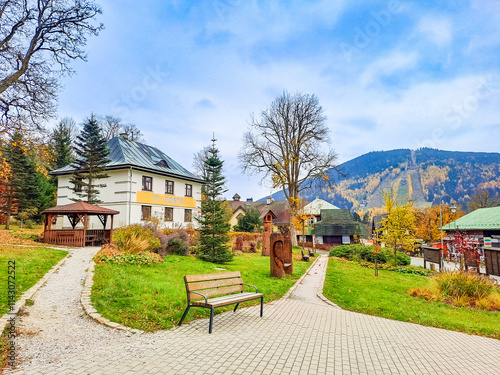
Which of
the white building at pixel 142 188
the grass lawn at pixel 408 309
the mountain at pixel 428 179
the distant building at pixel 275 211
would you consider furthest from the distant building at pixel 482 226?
the mountain at pixel 428 179

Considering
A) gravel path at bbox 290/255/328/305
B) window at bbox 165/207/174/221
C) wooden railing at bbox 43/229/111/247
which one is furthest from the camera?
window at bbox 165/207/174/221

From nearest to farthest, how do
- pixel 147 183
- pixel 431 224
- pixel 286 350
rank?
1. pixel 286 350
2. pixel 147 183
3. pixel 431 224

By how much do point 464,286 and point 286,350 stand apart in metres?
8.29

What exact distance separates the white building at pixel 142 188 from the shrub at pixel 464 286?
19511mm

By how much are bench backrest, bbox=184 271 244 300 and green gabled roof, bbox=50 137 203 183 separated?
2058 cm

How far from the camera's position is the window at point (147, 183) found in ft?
87.9

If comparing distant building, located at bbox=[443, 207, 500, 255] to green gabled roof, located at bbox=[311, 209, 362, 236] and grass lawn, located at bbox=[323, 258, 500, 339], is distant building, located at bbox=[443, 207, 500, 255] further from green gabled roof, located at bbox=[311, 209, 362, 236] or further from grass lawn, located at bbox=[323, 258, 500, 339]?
grass lawn, located at bbox=[323, 258, 500, 339]

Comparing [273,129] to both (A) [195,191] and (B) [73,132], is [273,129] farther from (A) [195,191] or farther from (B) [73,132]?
(B) [73,132]

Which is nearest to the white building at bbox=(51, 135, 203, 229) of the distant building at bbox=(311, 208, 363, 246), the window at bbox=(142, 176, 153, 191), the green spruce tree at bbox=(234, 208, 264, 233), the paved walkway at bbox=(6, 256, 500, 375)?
the window at bbox=(142, 176, 153, 191)

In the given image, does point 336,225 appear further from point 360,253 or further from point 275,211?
point 360,253

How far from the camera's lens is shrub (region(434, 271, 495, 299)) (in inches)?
386

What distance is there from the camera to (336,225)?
4488cm

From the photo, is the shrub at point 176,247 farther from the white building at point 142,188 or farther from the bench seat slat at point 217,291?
the bench seat slat at point 217,291

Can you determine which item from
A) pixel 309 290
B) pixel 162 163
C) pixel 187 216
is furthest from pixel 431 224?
pixel 309 290
